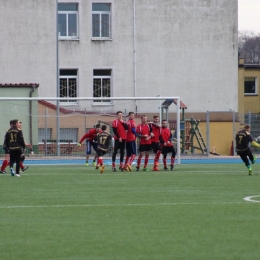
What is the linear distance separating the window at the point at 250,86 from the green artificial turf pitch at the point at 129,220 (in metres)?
45.7

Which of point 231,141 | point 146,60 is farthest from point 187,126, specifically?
point 146,60

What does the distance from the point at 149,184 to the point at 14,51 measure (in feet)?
86.6

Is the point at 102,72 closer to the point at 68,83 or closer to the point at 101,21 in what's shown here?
the point at 68,83

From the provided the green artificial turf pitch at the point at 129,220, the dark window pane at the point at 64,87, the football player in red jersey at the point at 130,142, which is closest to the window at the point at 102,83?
the dark window pane at the point at 64,87

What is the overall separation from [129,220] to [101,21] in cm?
3481

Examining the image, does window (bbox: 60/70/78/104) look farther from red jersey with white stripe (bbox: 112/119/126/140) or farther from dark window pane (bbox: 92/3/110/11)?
red jersey with white stripe (bbox: 112/119/126/140)

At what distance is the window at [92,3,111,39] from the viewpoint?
46.1 meters

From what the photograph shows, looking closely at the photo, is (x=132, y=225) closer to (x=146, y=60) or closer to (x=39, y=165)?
(x=39, y=165)

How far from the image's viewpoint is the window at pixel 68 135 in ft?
111

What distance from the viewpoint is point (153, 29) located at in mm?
46344

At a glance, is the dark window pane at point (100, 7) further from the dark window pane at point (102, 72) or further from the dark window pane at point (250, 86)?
the dark window pane at point (250, 86)

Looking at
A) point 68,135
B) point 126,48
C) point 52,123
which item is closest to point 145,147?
point 68,135

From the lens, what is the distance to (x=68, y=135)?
34.2m

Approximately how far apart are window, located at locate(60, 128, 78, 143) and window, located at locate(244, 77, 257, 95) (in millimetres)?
32873
